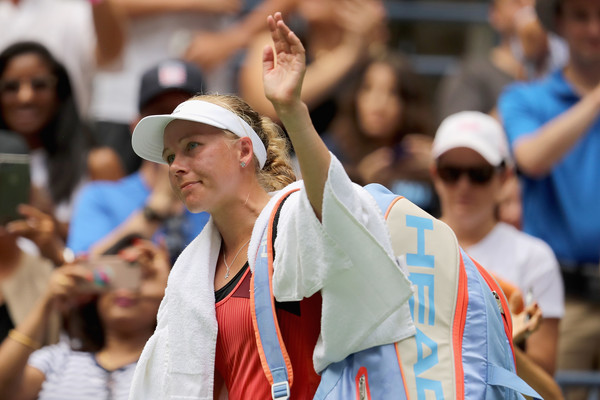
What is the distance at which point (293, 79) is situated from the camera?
270 centimetres

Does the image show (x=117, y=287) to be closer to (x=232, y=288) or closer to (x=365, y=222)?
(x=232, y=288)

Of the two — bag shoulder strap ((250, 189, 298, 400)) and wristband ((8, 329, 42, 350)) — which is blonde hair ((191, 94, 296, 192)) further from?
wristband ((8, 329, 42, 350))

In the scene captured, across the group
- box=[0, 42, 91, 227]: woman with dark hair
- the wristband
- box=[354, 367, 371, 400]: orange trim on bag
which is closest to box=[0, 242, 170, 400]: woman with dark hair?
the wristband

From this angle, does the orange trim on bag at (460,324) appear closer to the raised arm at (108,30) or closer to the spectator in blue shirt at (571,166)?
the spectator in blue shirt at (571,166)

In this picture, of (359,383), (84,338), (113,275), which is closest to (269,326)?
(359,383)

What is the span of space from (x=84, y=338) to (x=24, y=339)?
285mm

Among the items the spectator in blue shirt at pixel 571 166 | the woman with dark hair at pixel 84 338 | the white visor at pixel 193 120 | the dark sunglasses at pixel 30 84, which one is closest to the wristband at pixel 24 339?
the woman with dark hair at pixel 84 338

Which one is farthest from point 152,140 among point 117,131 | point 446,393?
point 117,131

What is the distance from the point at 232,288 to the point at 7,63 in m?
2.99

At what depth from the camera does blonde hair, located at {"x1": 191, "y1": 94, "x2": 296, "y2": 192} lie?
10.6 feet

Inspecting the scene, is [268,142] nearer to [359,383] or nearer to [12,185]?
[359,383]

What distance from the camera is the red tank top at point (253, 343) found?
2932 mm

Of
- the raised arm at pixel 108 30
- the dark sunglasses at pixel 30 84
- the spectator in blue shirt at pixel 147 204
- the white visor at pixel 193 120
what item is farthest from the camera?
the raised arm at pixel 108 30

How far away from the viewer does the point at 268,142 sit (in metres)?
3.37
